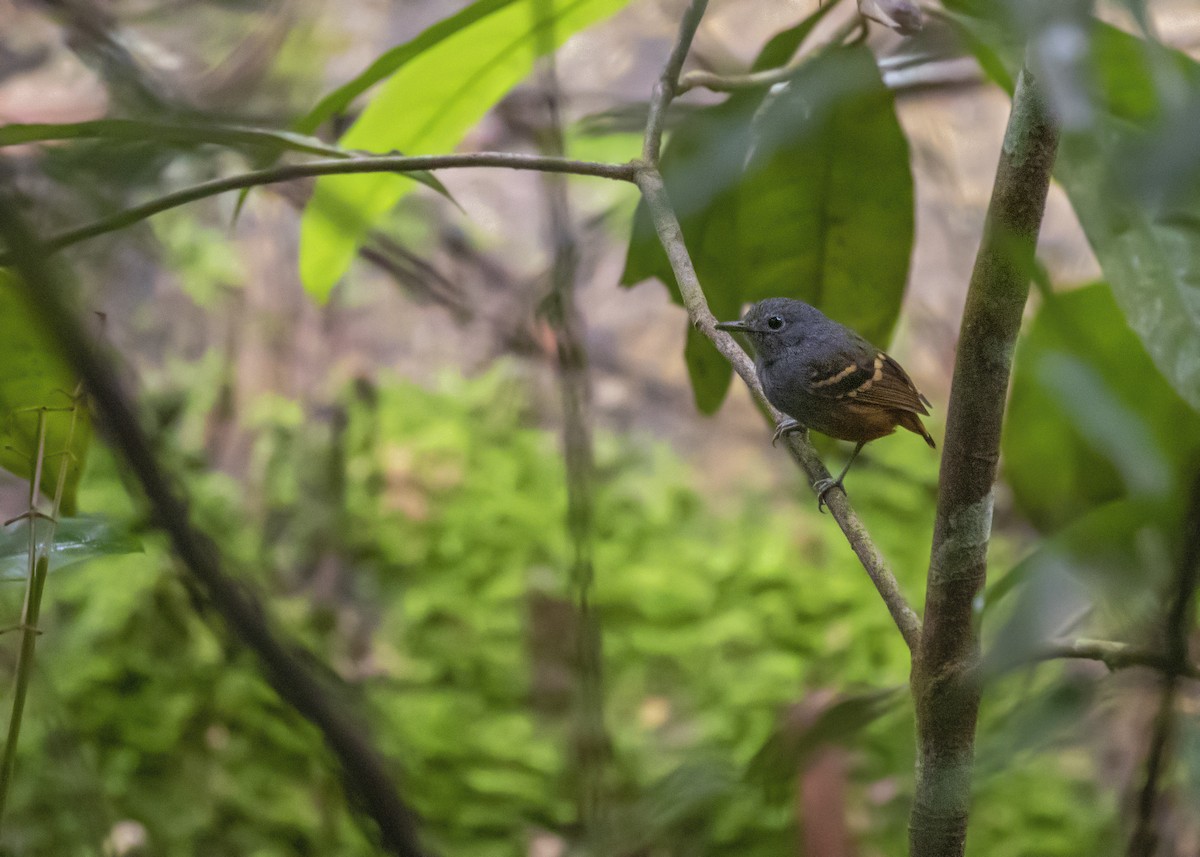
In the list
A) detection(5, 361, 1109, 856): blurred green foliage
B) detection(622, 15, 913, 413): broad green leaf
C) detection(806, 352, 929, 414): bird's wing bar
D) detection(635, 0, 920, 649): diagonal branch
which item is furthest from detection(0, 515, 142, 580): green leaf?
Answer: detection(5, 361, 1109, 856): blurred green foliage

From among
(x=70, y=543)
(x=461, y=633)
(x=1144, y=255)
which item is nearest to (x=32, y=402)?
(x=70, y=543)

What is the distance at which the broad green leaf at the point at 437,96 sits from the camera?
1.36 meters

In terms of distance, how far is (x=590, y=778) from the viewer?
987mm

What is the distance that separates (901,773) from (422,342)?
3.35m

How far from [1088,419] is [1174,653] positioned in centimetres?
12

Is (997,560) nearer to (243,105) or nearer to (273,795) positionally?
(273,795)

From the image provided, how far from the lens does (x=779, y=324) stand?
1700 mm

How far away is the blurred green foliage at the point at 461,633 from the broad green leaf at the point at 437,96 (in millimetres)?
1152

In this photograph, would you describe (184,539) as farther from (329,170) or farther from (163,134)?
(329,170)

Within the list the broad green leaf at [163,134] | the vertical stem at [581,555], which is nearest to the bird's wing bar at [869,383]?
the vertical stem at [581,555]

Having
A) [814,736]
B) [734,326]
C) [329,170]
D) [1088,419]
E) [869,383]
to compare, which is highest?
[329,170]

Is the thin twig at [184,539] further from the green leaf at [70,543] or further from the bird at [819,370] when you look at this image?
the bird at [819,370]

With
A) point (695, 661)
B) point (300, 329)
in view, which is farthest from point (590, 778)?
point (300, 329)

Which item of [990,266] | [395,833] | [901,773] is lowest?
[901,773]
